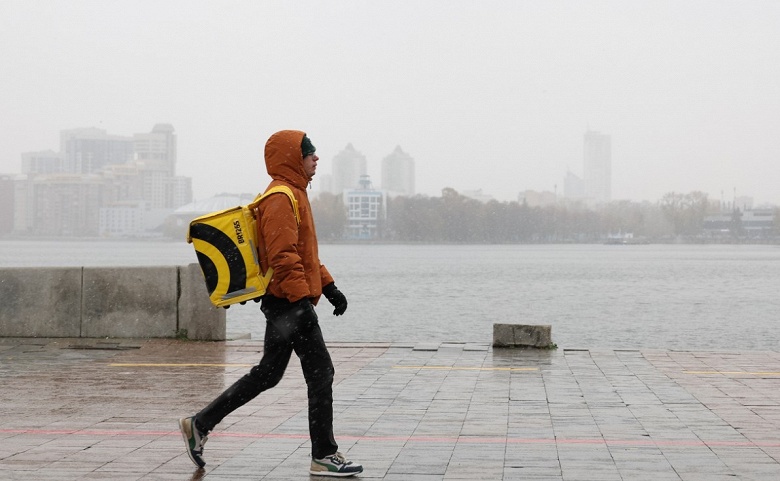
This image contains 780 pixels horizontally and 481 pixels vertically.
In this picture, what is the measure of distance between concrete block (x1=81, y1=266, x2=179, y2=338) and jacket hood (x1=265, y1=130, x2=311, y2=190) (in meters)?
7.13

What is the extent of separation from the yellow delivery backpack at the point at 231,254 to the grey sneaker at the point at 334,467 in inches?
36.5

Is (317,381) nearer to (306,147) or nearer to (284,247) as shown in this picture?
(284,247)

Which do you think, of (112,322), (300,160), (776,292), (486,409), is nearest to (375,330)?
(112,322)

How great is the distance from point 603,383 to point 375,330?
2515cm

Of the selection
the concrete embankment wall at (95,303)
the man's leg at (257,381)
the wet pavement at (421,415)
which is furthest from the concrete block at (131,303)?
the man's leg at (257,381)

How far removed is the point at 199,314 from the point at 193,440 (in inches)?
265

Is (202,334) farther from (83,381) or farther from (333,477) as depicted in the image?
(333,477)

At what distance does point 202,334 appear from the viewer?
12656 mm

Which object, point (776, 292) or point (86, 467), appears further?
point (776, 292)

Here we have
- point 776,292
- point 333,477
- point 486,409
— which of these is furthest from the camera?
point 776,292

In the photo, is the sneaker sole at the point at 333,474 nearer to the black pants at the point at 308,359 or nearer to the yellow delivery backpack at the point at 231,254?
the black pants at the point at 308,359

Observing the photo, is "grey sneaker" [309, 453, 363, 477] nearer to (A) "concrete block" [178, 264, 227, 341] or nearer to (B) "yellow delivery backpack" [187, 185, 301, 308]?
(B) "yellow delivery backpack" [187, 185, 301, 308]

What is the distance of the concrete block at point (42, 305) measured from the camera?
12.9m

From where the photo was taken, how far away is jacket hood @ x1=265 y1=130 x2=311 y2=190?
598cm
